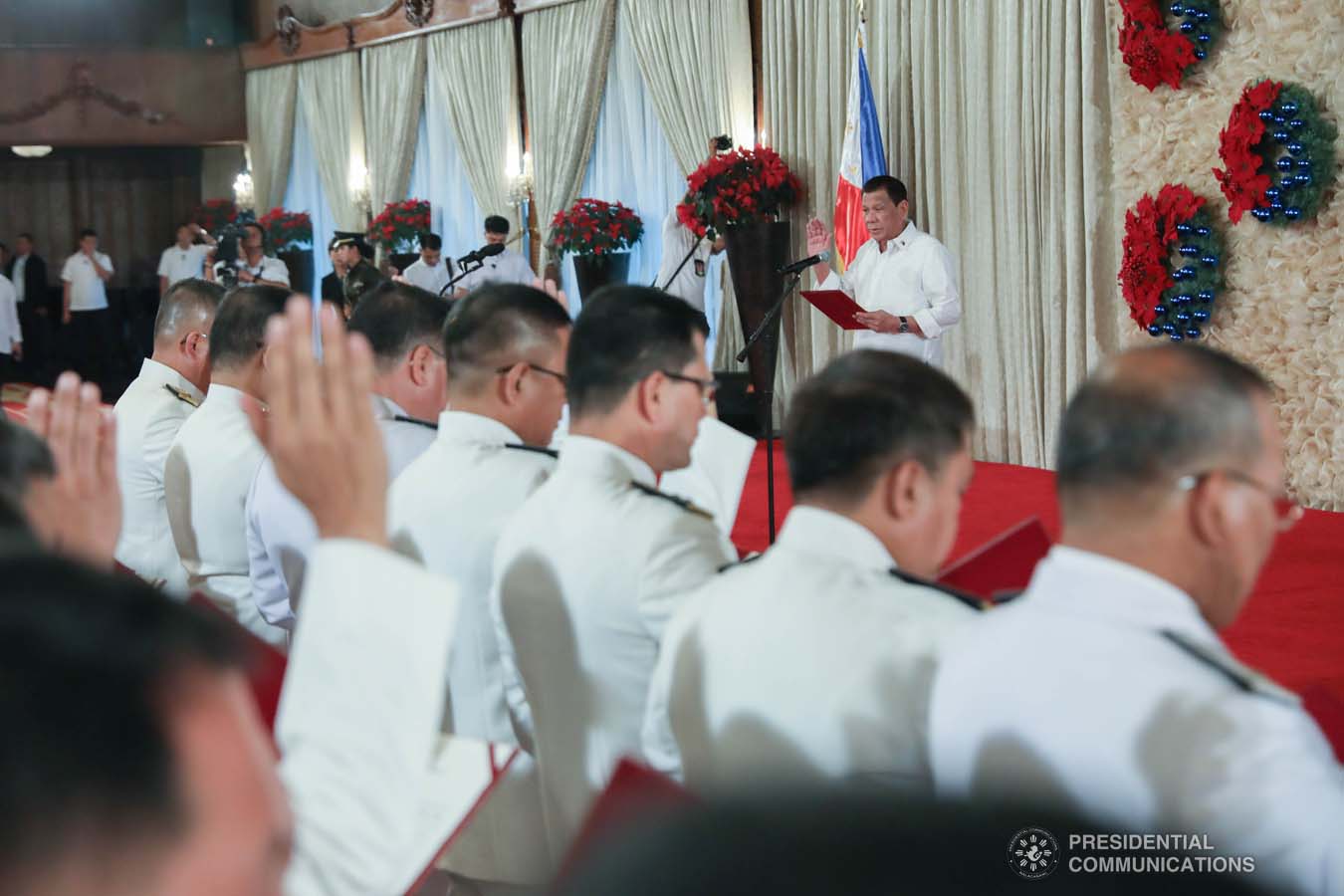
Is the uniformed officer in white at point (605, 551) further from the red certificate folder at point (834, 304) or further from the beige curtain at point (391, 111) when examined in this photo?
the beige curtain at point (391, 111)

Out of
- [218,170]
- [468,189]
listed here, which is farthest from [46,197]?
[468,189]

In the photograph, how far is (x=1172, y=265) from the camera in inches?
267

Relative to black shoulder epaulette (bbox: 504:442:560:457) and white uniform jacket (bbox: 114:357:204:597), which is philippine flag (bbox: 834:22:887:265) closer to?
white uniform jacket (bbox: 114:357:204:597)

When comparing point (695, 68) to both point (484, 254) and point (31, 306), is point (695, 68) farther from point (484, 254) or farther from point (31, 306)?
point (31, 306)

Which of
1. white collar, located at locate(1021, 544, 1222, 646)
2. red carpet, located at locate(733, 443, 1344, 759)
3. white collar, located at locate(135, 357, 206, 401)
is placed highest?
white collar, located at locate(135, 357, 206, 401)

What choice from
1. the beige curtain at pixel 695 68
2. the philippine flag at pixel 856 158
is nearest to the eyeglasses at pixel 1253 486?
the philippine flag at pixel 856 158

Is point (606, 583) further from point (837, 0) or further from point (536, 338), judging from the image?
point (837, 0)

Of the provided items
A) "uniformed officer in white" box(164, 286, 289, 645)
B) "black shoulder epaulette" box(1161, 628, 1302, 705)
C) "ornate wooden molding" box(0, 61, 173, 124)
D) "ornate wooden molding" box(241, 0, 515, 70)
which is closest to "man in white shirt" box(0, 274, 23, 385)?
"ornate wooden molding" box(0, 61, 173, 124)

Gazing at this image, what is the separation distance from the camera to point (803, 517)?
178 centimetres

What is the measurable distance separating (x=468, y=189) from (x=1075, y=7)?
284 inches

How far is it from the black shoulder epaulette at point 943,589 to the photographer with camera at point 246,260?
32.2 feet

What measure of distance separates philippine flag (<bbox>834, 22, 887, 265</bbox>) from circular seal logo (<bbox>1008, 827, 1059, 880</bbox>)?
8.09 meters

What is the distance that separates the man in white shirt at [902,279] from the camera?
22.4ft

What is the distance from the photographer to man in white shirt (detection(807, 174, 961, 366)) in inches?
269
